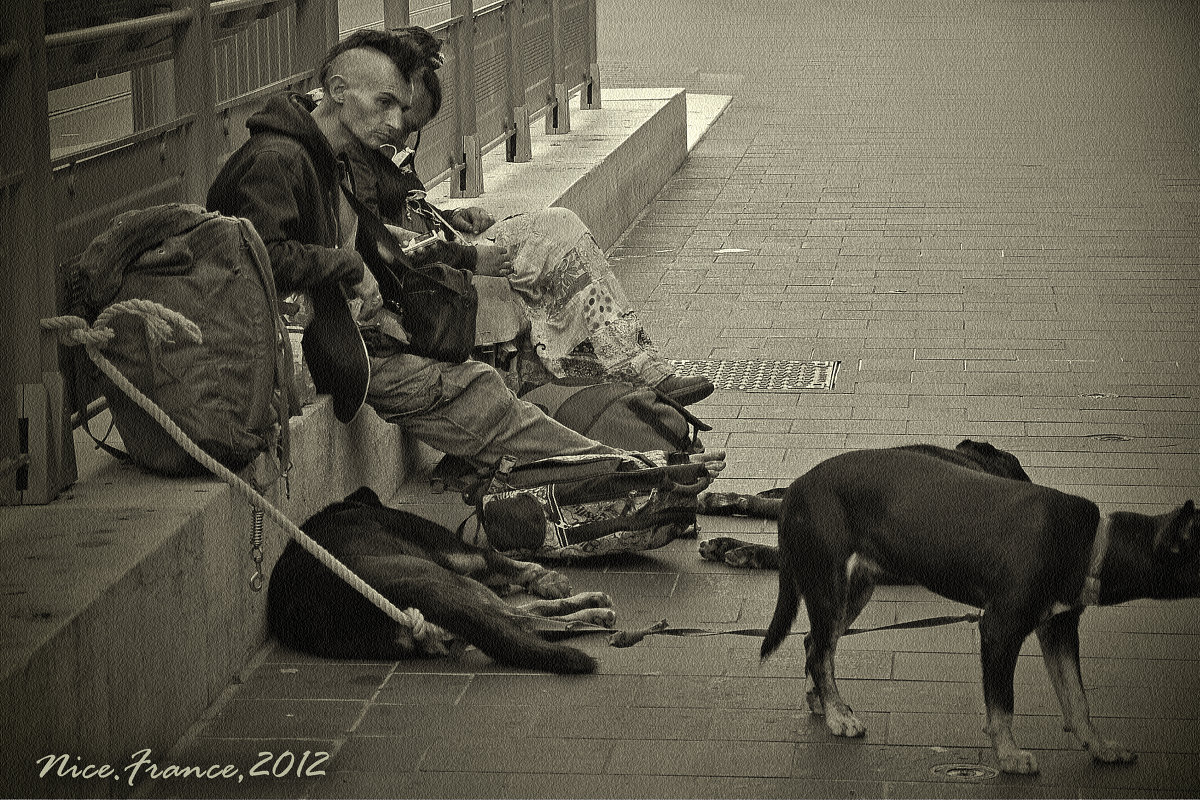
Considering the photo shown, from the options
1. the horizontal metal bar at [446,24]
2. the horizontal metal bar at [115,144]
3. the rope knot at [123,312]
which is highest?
the horizontal metal bar at [446,24]

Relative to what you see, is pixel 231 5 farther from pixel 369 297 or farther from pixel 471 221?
pixel 471 221

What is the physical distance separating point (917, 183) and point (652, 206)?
6.50ft

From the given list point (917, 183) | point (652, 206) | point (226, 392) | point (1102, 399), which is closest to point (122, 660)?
point (226, 392)

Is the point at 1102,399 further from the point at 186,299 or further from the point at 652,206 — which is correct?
the point at 652,206

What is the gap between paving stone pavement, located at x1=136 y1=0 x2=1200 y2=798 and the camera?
12.9 ft

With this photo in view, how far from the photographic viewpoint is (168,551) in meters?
3.93

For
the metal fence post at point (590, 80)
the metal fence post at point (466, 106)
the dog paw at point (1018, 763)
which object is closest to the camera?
the dog paw at point (1018, 763)

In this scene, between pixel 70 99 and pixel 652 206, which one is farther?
pixel 652 206

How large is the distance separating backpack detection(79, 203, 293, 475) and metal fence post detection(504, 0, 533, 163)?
5.67 metres

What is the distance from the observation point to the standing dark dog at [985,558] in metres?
3.60

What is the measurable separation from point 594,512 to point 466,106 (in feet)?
14.0

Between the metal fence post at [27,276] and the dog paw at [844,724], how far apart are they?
202 cm

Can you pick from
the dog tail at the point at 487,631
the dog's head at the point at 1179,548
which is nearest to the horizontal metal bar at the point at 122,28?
the dog tail at the point at 487,631

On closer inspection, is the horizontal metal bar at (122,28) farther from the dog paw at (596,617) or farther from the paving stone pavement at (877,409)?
the dog paw at (596,617)
